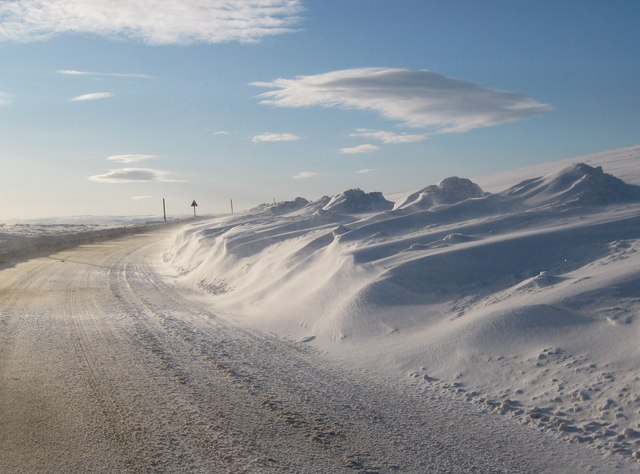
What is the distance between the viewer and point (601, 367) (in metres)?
6.08

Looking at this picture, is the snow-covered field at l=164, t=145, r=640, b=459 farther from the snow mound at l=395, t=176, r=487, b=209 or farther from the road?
the snow mound at l=395, t=176, r=487, b=209

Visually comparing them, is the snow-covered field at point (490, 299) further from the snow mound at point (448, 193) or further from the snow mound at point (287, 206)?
the snow mound at point (287, 206)

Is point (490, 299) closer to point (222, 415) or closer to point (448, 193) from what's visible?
point (222, 415)

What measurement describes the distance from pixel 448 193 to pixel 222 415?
56.7 ft

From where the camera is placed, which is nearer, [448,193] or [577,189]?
[577,189]

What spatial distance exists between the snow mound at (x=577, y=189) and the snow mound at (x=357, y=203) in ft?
32.1

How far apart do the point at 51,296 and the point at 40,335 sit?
476cm

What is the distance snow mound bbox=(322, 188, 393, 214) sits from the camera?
2802 cm

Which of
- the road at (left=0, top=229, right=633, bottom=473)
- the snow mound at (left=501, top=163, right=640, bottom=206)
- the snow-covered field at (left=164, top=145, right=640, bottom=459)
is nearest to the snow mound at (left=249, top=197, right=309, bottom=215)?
the snow-covered field at (left=164, top=145, right=640, bottom=459)

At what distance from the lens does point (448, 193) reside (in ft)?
71.9

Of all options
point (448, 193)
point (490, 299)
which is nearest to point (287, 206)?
point (448, 193)

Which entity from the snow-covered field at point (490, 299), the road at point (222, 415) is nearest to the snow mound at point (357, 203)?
the snow-covered field at point (490, 299)

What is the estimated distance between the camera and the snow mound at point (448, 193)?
69.8 ft

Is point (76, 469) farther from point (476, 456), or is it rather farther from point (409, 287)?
point (409, 287)
